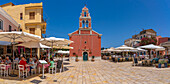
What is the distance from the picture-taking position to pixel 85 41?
2580cm

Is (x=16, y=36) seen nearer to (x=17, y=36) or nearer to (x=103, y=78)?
(x=17, y=36)

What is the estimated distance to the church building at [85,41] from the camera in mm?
25547

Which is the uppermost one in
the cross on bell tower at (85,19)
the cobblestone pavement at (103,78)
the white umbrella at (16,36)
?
the cross on bell tower at (85,19)

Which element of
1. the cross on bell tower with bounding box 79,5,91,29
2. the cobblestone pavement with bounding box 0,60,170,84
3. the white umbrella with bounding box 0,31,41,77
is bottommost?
the cobblestone pavement with bounding box 0,60,170,84

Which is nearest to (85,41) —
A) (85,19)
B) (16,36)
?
(85,19)

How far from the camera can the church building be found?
25.5m

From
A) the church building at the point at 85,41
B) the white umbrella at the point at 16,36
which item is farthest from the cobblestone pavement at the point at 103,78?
the church building at the point at 85,41

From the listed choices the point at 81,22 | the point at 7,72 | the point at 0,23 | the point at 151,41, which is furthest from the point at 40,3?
the point at 151,41

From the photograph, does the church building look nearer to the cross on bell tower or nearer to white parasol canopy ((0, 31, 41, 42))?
the cross on bell tower

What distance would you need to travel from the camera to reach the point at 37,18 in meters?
18.7

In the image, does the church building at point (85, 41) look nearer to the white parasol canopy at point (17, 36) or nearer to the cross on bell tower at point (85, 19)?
the cross on bell tower at point (85, 19)

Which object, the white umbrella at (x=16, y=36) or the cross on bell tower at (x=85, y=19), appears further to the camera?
the cross on bell tower at (x=85, y=19)

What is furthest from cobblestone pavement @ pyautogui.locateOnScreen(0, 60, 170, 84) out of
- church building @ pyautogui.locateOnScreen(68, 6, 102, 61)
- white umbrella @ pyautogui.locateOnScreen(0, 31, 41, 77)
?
church building @ pyautogui.locateOnScreen(68, 6, 102, 61)

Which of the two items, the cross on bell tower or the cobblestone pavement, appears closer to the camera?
the cobblestone pavement
